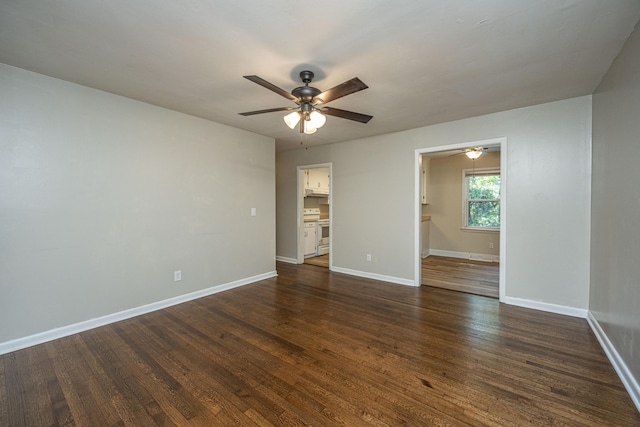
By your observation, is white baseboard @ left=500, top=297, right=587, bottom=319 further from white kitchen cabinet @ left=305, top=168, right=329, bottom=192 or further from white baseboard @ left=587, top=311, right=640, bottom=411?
white kitchen cabinet @ left=305, top=168, right=329, bottom=192

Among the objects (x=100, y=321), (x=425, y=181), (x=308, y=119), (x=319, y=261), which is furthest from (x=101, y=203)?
(x=425, y=181)

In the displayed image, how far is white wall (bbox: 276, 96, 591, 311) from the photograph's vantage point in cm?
292

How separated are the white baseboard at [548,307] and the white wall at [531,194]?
0.13ft

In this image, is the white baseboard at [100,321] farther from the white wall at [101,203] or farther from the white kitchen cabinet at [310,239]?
the white kitchen cabinet at [310,239]

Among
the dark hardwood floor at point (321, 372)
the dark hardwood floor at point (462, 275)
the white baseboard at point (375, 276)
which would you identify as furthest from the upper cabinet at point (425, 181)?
the dark hardwood floor at point (321, 372)

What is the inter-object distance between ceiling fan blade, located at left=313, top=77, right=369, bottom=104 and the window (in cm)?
520

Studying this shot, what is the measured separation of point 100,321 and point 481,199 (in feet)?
23.1

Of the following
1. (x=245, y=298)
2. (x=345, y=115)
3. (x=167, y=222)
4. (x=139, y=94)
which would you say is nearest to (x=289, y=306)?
(x=245, y=298)

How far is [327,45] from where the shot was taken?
6.36 feet

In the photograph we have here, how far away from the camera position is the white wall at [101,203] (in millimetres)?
2309

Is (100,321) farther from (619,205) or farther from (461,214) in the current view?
(461,214)

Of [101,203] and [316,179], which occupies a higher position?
[316,179]

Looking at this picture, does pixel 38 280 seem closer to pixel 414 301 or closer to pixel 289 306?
pixel 289 306

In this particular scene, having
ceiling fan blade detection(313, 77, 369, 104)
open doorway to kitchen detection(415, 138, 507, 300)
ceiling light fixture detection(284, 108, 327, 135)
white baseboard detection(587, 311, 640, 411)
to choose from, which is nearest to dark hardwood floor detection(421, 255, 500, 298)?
open doorway to kitchen detection(415, 138, 507, 300)
